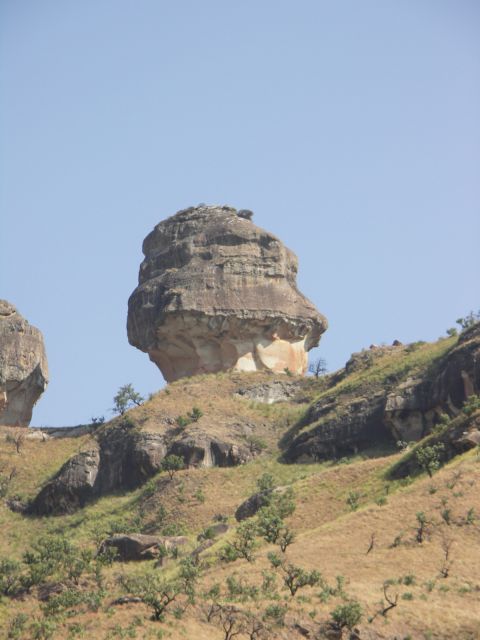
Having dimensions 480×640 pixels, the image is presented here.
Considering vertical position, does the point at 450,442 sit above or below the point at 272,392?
below

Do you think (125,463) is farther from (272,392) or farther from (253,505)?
(253,505)

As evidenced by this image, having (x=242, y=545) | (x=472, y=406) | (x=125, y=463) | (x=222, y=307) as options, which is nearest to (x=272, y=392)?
(x=222, y=307)

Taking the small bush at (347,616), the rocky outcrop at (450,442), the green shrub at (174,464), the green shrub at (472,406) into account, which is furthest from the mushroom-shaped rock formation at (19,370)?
the small bush at (347,616)

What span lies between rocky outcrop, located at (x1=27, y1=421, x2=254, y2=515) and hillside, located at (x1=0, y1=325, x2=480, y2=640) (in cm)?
10

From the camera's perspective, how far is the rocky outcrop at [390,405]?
6981 centimetres

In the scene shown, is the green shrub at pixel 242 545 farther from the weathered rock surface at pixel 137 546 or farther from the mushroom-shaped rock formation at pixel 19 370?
the mushroom-shaped rock formation at pixel 19 370

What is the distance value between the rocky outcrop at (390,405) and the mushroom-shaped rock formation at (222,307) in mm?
12533

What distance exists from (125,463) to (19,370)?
18.5 m

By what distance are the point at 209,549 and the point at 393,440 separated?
650 inches

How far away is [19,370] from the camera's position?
9212 centimetres

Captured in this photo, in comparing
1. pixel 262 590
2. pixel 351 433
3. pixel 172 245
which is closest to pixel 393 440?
pixel 351 433

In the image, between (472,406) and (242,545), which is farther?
(472,406)

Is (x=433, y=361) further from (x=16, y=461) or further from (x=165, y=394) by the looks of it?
(x=16, y=461)

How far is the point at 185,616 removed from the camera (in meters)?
48.6
